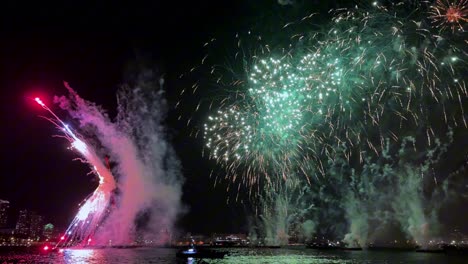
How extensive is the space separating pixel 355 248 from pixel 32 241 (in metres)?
144

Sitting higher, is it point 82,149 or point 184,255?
point 82,149

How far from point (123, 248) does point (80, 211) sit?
81398mm

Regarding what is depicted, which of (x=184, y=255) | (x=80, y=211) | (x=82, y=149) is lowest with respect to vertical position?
(x=184, y=255)

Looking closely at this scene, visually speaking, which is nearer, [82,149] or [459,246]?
[82,149]

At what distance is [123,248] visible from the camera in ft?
383

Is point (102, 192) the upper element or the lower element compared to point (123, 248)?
upper

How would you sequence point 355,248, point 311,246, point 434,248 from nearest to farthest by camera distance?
point 434,248 < point 355,248 < point 311,246

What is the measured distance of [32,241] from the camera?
7426 inches

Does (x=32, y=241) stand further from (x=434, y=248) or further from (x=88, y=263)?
(x=434, y=248)

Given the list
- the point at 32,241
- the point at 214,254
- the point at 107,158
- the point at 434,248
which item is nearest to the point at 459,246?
the point at 434,248

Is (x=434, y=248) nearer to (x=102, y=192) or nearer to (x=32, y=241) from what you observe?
(x=102, y=192)

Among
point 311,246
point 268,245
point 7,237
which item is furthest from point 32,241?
point 311,246

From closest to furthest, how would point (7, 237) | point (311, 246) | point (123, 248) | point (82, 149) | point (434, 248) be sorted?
1. point (82, 149)
2. point (123, 248)
3. point (434, 248)
4. point (7, 237)
5. point (311, 246)

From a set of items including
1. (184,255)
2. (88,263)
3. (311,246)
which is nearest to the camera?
(88,263)
